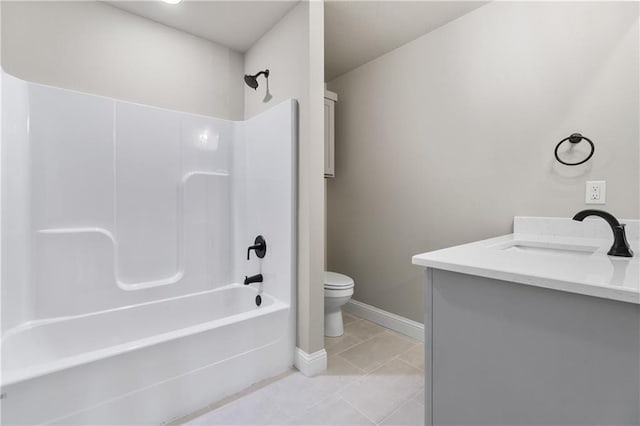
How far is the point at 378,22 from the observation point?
208cm

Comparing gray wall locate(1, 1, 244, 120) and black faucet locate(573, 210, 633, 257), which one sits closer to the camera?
black faucet locate(573, 210, 633, 257)

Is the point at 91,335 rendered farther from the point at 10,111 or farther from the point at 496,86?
the point at 496,86

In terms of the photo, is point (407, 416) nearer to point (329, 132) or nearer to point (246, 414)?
point (246, 414)

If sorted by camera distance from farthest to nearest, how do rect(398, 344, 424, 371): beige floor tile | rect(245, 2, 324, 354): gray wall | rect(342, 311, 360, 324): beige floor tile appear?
rect(342, 311, 360, 324): beige floor tile < rect(398, 344, 424, 371): beige floor tile < rect(245, 2, 324, 354): gray wall

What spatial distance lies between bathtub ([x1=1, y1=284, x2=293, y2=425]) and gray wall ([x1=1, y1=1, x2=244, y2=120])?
4.91ft

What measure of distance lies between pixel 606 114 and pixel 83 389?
2.77 m

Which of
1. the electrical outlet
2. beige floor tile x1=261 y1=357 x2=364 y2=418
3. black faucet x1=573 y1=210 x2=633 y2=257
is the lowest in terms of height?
beige floor tile x1=261 y1=357 x2=364 y2=418

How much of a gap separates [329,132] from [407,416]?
87.1 inches

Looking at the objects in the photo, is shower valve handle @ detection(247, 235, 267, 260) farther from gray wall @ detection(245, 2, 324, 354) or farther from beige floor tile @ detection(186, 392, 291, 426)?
beige floor tile @ detection(186, 392, 291, 426)

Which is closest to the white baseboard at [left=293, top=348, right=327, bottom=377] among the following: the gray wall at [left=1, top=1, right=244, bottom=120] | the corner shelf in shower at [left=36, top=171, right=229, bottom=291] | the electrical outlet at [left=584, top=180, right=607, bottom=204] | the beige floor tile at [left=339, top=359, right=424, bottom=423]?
the beige floor tile at [left=339, top=359, right=424, bottom=423]

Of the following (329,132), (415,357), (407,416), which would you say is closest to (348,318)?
(415,357)

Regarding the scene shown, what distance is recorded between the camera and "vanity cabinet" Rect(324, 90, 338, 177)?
2.69m

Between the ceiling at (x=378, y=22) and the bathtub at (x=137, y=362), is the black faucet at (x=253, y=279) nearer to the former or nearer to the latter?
the bathtub at (x=137, y=362)

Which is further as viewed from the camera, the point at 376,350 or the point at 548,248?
the point at 376,350
